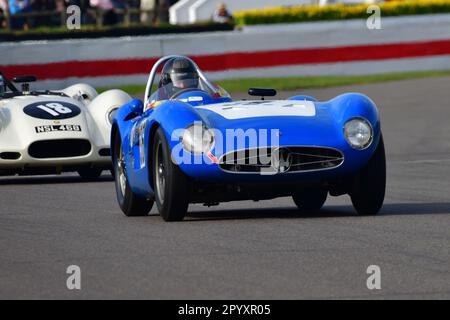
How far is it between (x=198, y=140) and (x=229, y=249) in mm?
1261

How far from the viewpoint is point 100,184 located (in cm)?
1309

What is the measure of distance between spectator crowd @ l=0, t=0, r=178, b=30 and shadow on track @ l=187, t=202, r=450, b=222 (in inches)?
661

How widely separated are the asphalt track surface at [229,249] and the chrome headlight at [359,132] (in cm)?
51

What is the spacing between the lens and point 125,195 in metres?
9.71

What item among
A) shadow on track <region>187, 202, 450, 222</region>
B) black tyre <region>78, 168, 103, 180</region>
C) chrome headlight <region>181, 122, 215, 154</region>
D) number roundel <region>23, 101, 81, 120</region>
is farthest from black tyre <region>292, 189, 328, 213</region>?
black tyre <region>78, 168, 103, 180</region>

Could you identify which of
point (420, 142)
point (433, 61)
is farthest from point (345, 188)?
point (433, 61)

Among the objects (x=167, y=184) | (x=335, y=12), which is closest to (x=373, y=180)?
(x=167, y=184)

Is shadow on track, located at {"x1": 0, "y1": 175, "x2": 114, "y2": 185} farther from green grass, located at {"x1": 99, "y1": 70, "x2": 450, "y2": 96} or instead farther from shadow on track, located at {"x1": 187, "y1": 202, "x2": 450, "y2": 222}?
green grass, located at {"x1": 99, "y1": 70, "x2": 450, "y2": 96}

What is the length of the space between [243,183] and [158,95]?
1851mm

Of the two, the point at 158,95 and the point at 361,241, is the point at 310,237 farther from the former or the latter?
the point at 158,95

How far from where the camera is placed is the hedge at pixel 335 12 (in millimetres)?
25422

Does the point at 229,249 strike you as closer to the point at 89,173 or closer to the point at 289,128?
the point at 289,128

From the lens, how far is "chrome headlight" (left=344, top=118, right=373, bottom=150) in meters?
8.26

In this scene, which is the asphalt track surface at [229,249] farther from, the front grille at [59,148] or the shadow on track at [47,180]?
the shadow on track at [47,180]
